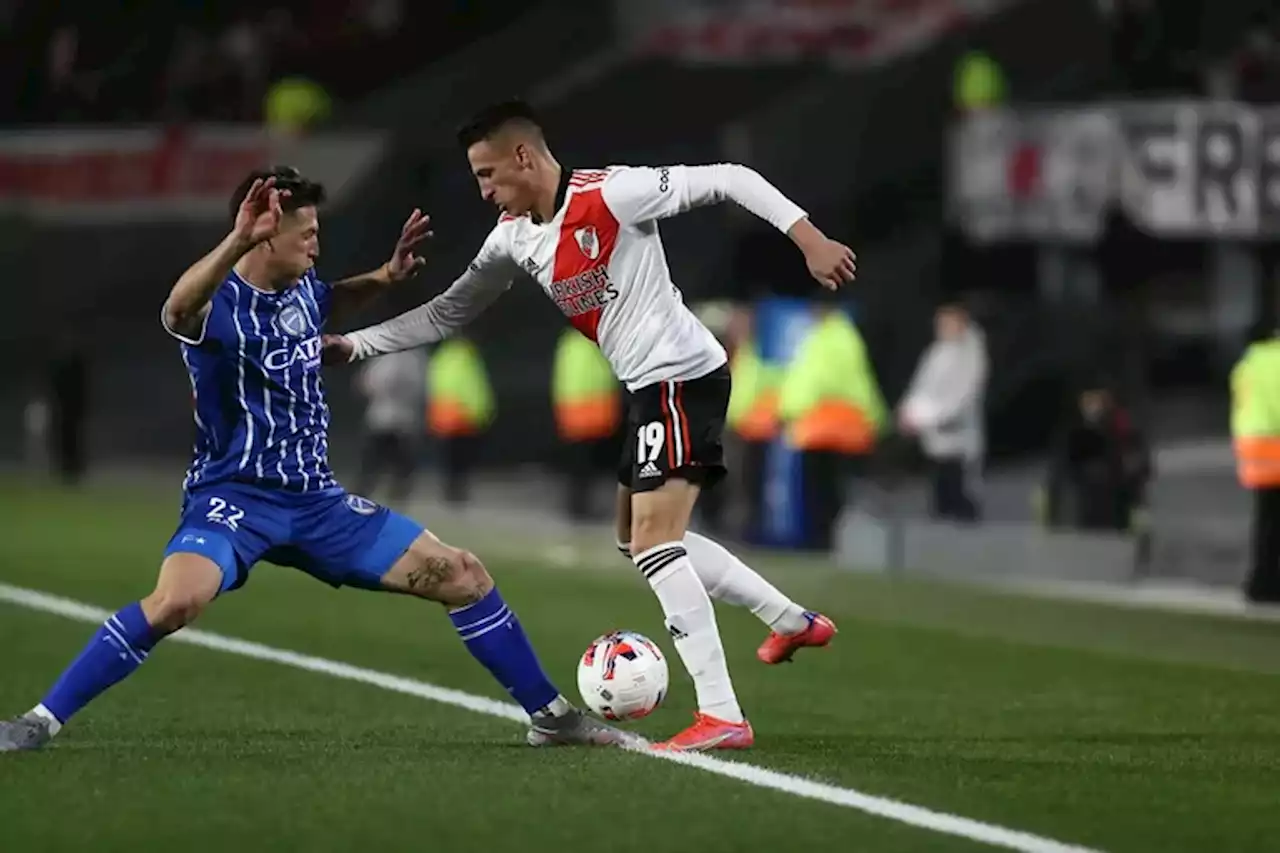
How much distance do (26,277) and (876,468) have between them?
1384 centimetres

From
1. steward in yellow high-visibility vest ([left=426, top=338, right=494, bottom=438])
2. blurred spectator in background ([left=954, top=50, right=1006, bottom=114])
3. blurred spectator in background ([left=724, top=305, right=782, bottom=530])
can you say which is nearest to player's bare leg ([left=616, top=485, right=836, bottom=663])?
blurred spectator in background ([left=724, top=305, right=782, bottom=530])

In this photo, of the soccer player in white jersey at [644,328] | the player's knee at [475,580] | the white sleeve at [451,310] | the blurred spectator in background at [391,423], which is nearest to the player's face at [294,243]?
the soccer player in white jersey at [644,328]

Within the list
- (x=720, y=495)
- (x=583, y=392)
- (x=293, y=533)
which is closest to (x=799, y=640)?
(x=293, y=533)

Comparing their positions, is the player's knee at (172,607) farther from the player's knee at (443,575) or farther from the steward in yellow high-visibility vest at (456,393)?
the steward in yellow high-visibility vest at (456,393)

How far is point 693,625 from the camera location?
27.9ft

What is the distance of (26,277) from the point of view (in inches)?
1364

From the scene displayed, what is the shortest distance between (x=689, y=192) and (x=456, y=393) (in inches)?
693

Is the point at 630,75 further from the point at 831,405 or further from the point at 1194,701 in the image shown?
the point at 1194,701

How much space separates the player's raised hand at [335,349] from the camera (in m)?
8.68

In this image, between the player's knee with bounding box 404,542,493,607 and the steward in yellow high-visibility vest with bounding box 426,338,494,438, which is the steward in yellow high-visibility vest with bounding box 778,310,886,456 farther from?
the player's knee with bounding box 404,542,493,607

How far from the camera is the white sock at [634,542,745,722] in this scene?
8.50 metres

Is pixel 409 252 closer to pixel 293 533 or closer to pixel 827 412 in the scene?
pixel 293 533

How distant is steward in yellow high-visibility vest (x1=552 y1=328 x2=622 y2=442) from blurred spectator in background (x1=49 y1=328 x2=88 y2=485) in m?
8.92

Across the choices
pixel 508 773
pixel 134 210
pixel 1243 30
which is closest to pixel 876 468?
pixel 1243 30
